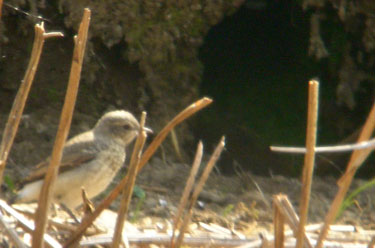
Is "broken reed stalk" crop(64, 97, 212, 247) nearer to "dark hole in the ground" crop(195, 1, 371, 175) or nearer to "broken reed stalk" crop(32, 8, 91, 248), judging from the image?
"broken reed stalk" crop(32, 8, 91, 248)

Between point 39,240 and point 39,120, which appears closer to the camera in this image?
point 39,240

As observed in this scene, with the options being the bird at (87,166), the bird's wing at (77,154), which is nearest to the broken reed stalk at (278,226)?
the bird at (87,166)

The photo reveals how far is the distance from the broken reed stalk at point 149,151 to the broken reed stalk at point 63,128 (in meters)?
0.23

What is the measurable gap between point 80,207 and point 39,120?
995 mm

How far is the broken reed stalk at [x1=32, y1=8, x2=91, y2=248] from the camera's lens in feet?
8.96

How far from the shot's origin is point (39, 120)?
261 inches

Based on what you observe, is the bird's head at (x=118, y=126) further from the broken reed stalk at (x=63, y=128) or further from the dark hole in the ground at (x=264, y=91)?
the broken reed stalk at (x=63, y=128)

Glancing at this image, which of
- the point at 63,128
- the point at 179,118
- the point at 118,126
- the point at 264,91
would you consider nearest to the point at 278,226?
the point at 179,118

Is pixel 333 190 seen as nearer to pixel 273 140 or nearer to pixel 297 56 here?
pixel 273 140

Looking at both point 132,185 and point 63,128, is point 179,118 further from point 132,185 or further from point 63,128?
point 63,128

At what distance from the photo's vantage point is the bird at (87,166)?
5.50 meters

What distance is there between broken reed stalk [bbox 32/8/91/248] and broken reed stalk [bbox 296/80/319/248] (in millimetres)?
757

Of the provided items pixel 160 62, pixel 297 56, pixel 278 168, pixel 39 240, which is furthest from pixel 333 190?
pixel 39 240

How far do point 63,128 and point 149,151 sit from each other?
12.5 inches
